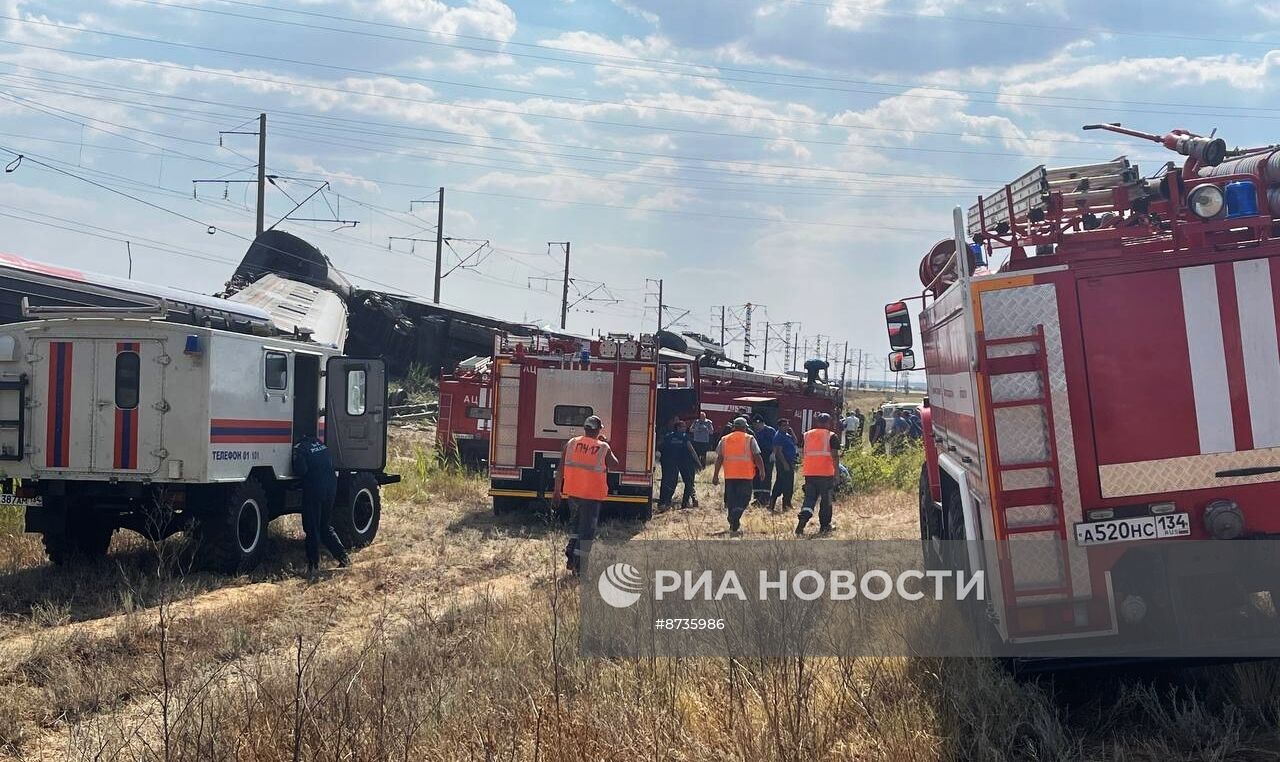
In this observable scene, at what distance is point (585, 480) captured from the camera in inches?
413

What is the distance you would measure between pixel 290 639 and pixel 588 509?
3.42 m

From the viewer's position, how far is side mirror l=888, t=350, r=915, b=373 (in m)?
9.20

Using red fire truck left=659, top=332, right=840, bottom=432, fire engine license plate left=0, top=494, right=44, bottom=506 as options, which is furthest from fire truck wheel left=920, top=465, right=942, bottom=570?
red fire truck left=659, top=332, right=840, bottom=432

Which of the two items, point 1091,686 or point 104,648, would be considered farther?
point 104,648

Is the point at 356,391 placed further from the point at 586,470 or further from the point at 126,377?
the point at 586,470

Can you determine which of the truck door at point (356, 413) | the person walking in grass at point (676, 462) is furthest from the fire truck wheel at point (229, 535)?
the person walking in grass at point (676, 462)

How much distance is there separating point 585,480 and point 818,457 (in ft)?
14.1

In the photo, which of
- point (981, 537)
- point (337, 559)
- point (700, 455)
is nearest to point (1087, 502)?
point (981, 537)

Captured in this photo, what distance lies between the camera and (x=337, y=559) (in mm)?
11453

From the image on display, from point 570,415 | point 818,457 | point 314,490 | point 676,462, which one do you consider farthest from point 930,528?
point 676,462

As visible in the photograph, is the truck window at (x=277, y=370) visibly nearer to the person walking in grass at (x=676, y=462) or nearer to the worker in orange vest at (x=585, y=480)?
the worker in orange vest at (x=585, y=480)

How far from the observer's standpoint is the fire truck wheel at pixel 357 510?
12.5 metres

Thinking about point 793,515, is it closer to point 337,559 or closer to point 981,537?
point 337,559

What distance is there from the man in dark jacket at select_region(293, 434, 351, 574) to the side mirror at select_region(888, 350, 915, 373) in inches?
221
